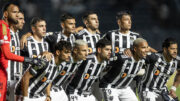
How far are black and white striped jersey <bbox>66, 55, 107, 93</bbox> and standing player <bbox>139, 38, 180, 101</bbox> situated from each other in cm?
107

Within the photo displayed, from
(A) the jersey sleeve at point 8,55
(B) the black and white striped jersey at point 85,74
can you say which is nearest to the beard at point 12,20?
(A) the jersey sleeve at point 8,55

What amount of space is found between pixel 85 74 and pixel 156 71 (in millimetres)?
1454

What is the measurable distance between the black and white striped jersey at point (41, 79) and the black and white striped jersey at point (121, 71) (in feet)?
4.11

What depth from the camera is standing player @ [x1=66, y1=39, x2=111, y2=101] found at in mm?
7656

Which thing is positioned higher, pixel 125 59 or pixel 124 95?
pixel 125 59

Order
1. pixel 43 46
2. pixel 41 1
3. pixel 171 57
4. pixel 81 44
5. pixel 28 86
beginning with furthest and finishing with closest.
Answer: pixel 41 1 → pixel 171 57 → pixel 43 46 → pixel 81 44 → pixel 28 86

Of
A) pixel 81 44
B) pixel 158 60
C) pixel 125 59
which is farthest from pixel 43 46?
pixel 158 60

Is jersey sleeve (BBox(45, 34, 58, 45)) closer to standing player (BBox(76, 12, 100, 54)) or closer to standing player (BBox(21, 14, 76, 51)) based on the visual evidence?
standing player (BBox(21, 14, 76, 51))

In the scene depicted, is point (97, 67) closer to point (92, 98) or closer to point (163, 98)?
point (92, 98)

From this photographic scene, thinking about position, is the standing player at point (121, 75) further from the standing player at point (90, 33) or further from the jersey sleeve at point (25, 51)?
the jersey sleeve at point (25, 51)

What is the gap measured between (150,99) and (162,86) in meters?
0.38

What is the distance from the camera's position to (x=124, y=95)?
809 centimetres

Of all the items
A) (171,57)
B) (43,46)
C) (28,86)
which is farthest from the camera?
(171,57)

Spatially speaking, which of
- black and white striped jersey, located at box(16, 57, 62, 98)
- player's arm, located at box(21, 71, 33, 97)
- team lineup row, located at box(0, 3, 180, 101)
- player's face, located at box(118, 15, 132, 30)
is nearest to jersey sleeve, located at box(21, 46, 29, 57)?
team lineup row, located at box(0, 3, 180, 101)
